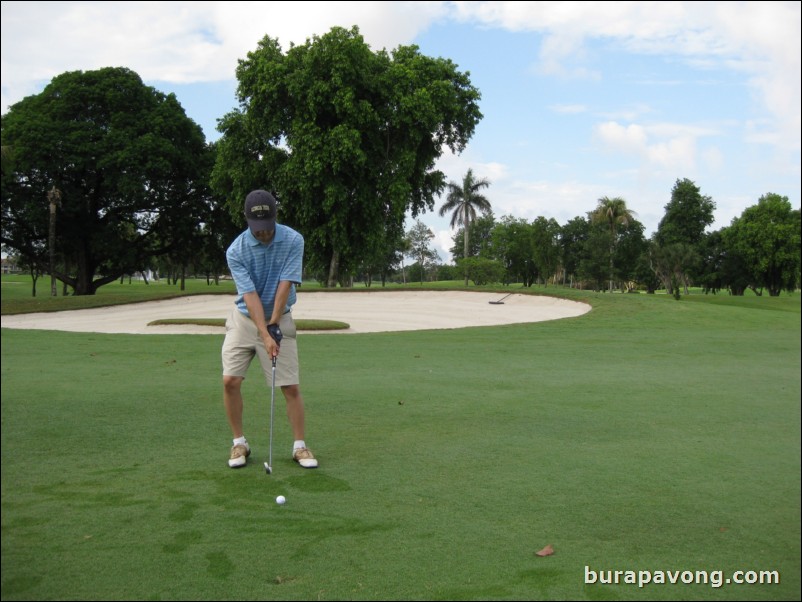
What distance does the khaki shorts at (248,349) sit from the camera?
6.06 metres

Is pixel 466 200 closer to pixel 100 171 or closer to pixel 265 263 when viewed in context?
pixel 100 171

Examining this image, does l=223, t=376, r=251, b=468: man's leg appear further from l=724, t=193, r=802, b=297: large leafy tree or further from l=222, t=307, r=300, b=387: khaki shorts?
l=724, t=193, r=802, b=297: large leafy tree

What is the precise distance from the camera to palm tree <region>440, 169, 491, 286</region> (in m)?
88.2

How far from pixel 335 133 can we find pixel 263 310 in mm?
33415

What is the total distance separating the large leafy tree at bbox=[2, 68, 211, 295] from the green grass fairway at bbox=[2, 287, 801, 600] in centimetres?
2775

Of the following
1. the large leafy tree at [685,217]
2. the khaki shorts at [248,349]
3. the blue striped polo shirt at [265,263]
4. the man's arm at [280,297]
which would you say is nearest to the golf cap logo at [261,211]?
the blue striped polo shirt at [265,263]

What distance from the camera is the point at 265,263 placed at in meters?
5.99

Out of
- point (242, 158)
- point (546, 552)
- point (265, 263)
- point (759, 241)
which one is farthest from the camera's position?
point (759, 241)

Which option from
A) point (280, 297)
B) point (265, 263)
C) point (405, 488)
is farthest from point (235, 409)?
point (405, 488)

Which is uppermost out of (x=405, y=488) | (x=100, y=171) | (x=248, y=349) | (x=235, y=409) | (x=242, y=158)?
(x=242, y=158)

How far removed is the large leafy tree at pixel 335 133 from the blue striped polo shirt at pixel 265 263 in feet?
108

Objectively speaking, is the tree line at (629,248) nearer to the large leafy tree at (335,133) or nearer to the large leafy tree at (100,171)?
the large leafy tree at (335,133)

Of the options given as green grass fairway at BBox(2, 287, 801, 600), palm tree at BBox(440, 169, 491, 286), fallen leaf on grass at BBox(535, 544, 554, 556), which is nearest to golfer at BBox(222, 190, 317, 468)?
green grass fairway at BBox(2, 287, 801, 600)

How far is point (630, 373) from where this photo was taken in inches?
446
